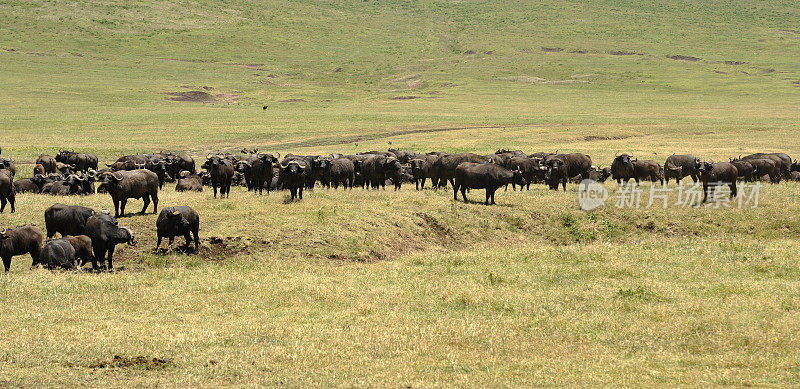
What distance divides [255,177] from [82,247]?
511 inches

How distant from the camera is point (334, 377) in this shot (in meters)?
10.6

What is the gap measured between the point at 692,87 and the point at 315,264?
110 metres

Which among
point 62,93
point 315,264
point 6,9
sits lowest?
point 315,264

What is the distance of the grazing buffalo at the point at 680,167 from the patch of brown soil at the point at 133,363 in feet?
94.5

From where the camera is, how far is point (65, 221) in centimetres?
2027

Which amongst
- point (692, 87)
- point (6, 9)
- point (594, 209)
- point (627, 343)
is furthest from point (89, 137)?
point (6, 9)

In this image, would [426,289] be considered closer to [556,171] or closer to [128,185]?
[128,185]

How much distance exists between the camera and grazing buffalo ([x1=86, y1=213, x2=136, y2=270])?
1855cm

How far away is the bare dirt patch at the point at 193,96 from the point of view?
100188 mm

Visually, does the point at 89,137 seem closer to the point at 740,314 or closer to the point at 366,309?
the point at 366,309

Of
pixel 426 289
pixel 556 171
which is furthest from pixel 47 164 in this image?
pixel 426 289

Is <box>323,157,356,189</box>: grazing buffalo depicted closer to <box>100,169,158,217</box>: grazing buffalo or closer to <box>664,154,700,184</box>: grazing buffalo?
<box>100,169,158,217</box>: grazing buffalo

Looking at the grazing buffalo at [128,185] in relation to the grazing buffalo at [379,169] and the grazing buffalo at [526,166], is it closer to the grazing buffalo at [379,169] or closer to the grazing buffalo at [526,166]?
the grazing buffalo at [379,169]

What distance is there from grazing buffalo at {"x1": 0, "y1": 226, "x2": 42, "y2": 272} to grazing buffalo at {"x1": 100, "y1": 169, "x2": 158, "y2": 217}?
3642 millimetres
